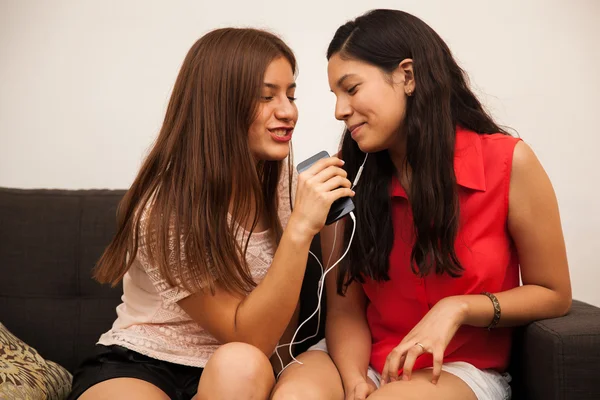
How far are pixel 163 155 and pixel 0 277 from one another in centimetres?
73

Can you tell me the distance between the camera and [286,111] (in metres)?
1.53

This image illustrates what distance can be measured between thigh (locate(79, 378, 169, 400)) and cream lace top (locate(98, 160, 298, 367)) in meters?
0.09

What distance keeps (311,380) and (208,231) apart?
14.6 inches

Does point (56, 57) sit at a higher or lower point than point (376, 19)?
lower

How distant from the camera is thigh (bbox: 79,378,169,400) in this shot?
1414 mm

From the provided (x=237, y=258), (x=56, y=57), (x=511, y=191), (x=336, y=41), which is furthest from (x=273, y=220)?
(x=56, y=57)

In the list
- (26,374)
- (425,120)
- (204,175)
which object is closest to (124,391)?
(26,374)

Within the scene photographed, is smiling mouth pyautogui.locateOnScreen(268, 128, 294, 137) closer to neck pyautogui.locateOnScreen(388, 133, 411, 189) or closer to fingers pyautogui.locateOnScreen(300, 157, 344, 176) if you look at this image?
fingers pyautogui.locateOnScreen(300, 157, 344, 176)

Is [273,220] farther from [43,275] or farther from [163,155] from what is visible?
[43,275]

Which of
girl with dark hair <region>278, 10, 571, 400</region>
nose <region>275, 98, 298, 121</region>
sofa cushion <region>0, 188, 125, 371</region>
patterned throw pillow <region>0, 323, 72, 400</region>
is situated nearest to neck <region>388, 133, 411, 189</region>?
girl with dark hair <region>278, 10, 571, 400</region>

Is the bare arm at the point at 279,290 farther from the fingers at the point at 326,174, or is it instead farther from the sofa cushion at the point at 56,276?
the sofa cushion at the point at 56,276

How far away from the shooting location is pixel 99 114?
89.3 inches

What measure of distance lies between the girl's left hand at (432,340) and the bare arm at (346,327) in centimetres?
11

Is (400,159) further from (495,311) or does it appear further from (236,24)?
(236,24)
